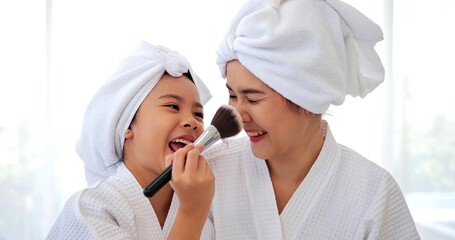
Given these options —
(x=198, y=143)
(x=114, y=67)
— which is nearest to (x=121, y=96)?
(x=198, y=143)

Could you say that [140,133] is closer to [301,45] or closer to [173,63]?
[173,63]

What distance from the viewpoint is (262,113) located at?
1.16m

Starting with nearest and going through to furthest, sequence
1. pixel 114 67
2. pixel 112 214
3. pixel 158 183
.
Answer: pixel 158 183, pixel 112 214, pixel 114 67

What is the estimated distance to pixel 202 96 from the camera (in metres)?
1.38

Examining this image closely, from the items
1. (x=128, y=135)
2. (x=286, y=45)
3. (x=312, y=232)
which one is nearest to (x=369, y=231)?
(x=312, y=232)

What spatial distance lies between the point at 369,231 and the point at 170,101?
51 cm

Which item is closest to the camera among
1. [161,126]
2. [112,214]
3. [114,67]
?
[112,214]

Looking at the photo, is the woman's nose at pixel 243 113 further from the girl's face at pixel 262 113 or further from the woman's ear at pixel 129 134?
the woman's ear at pixel 129 134

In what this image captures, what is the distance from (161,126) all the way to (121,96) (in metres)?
0.11

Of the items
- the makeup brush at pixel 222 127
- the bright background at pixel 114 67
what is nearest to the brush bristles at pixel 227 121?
the makeup brush at pixel 222 127

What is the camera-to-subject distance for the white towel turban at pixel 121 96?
48.9 inches

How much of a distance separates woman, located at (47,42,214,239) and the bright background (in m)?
0.91

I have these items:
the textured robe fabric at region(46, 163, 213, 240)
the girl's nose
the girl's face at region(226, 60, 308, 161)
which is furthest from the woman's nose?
the textured robe fabric at region(46, 163, 213, 240)

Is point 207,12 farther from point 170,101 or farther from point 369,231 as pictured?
point 369,231
